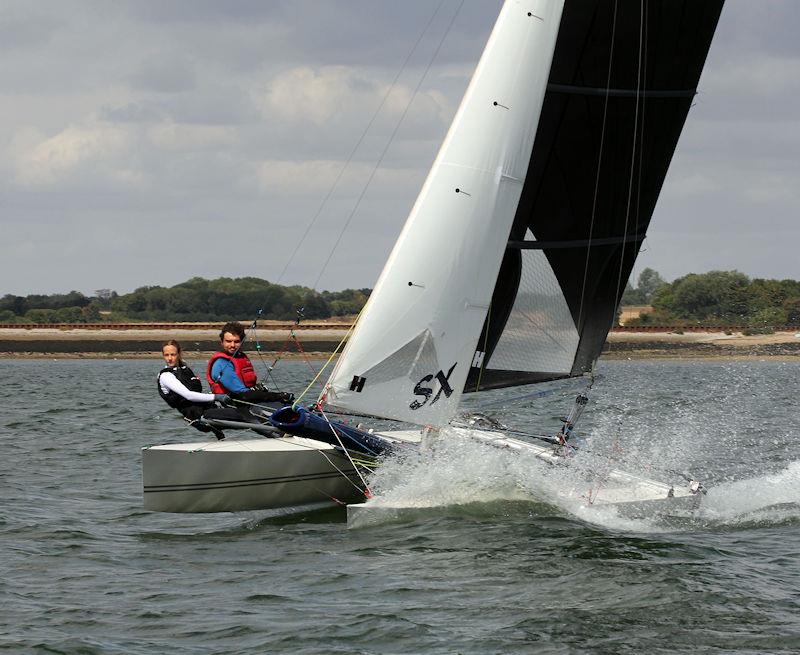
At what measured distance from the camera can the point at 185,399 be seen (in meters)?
10.2

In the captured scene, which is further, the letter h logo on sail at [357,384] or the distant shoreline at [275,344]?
the distant shoreline at [275,344]

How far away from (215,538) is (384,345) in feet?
6.83

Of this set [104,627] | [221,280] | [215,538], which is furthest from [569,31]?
[221,280]

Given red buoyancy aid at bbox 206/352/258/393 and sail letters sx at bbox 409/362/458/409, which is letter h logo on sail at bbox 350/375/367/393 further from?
red buoyancy aid at bbox 206/352/258/393

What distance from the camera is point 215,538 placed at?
32.9 ft

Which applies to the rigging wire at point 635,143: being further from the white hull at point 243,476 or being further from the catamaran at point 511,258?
the white hull at point 243,476

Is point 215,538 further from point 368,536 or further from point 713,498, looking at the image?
point 713,498

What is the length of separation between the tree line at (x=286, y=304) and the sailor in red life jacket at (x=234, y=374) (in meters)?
Answer: 76.0

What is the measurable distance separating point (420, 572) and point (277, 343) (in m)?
72.7

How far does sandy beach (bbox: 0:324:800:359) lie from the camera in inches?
3046

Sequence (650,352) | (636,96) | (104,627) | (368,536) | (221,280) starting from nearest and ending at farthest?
(104,627), (368,536), (636,96), (650,352), (221,280)

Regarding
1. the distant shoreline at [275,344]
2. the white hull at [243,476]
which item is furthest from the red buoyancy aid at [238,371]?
the distant shoreline at [275,344]

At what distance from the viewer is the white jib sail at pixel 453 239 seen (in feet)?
32.8

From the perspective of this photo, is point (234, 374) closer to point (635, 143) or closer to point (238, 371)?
point (238, 371)
